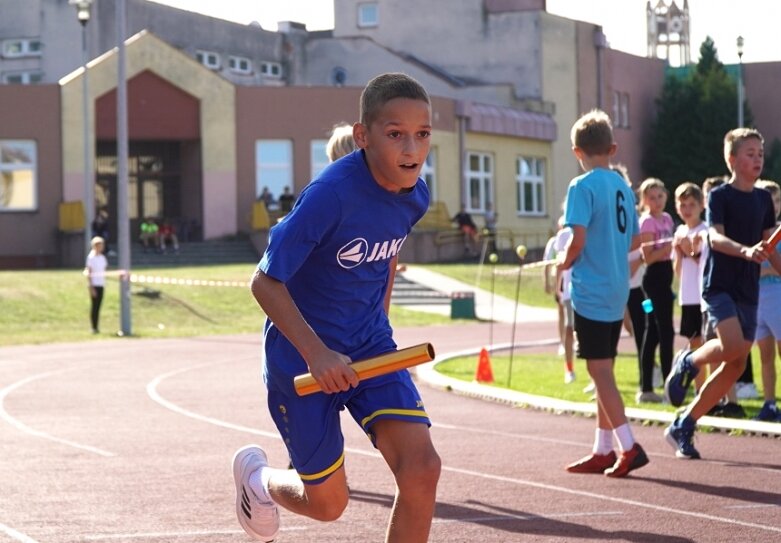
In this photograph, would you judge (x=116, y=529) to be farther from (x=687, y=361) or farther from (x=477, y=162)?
(x=477, y=162)

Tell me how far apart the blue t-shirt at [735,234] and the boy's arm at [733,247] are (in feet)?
0.24

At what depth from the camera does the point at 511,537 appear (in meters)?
7.75

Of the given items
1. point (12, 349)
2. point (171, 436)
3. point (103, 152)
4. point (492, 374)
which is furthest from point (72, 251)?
point (171, 436)

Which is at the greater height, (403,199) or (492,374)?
(403,199)

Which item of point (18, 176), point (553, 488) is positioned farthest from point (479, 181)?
point (553, 488)

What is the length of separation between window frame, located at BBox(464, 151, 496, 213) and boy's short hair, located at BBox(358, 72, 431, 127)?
174 ft

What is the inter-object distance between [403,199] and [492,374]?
37.7 ft

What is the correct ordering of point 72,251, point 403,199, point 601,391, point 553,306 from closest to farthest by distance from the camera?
point 403,199 → point 601,391 → point 553,306 → point 72,251

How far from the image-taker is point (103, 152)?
51.6 m

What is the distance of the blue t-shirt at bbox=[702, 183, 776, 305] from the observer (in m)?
10.4

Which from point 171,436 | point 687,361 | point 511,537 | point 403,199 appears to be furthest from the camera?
point 171,436

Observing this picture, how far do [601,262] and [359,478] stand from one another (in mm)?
2094

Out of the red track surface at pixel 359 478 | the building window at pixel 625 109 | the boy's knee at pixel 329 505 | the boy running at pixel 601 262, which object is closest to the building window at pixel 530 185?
the building window at pixel 625 109

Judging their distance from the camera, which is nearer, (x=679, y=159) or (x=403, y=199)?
(x=403, y=199)
